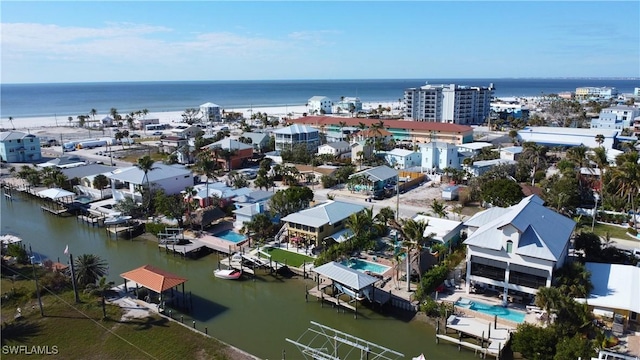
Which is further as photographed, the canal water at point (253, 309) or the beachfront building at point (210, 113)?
the beachfront building at point (210, 113)

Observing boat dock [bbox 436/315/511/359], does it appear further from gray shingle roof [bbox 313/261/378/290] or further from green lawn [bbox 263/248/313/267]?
green lawn [bbox 263/248/313/267]

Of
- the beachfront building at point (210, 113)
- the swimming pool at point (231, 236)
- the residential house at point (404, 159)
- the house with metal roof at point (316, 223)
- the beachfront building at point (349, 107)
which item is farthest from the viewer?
the beachfront building at point (349, 107)

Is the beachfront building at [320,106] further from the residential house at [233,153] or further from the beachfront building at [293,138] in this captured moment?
the residential house at [233,153]

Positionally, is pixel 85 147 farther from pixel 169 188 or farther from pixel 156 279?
pixel 156 279

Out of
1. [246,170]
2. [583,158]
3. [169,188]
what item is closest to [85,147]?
[246,170]

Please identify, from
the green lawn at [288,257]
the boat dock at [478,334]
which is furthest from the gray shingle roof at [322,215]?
the boat dock at [478,334]

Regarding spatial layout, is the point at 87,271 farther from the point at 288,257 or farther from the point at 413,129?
the point at 413,129
